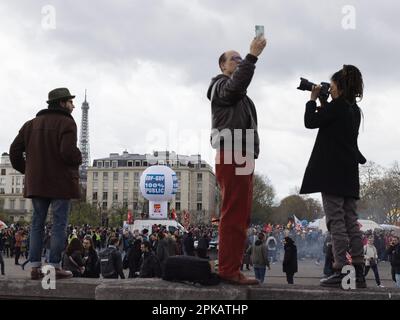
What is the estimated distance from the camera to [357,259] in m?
4.96

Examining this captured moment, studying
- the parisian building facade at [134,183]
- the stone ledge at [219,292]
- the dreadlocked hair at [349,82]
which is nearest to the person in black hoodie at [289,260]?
the dreadlocked hair at [349,82]

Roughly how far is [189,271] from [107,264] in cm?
802

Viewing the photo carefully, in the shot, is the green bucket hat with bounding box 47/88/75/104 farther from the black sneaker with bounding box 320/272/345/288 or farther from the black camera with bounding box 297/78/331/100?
the black sneaker with bounding box 320/272/345/288

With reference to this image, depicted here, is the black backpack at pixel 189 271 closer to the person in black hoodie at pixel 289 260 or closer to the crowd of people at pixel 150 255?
the crowd of people at pixel 150 255

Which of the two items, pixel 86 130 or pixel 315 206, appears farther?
pixel 86 130

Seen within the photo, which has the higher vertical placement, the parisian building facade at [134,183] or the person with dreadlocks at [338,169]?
the parisian building facade at [134,183]

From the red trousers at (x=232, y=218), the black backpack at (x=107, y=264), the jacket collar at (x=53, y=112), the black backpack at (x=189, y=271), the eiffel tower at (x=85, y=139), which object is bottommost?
the black backpack at (x=107, y=264)

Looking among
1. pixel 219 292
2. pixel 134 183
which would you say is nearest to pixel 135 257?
pixel 219 292

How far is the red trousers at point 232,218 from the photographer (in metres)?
4.69

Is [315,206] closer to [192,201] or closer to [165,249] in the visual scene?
[192,201]

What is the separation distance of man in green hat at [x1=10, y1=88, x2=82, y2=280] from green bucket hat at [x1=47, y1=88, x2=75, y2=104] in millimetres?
165

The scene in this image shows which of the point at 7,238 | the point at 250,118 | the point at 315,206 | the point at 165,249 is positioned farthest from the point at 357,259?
the point at 315,206

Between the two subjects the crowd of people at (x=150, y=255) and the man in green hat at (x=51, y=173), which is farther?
the crowd of people at (x=150, y=255)
